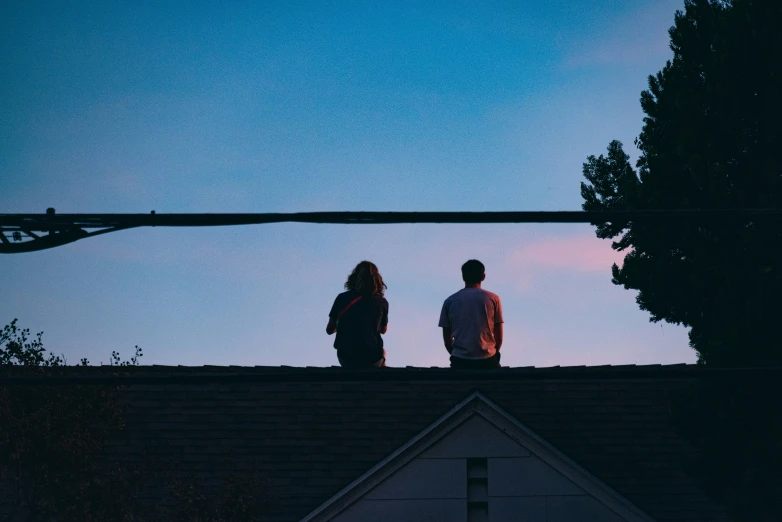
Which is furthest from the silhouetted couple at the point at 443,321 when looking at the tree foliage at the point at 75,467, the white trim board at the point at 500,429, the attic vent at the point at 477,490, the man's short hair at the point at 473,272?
the attic vent at the point at 477,490

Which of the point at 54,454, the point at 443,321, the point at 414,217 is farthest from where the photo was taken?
the point at 54,454

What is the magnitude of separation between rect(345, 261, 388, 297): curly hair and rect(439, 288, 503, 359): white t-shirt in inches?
29.4

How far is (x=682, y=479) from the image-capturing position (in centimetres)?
2380

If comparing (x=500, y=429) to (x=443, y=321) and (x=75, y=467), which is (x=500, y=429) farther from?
(x=443, y=321)

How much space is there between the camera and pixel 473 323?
30.8 feet

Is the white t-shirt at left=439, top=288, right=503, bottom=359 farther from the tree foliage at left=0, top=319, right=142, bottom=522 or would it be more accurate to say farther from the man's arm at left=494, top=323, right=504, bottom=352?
the tree foliage at left=0, top=319, right=142, bottom=522

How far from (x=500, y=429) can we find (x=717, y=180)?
10136 mm

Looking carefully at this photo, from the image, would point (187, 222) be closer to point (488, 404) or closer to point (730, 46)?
point (730, 46)

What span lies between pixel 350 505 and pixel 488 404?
4173 mm

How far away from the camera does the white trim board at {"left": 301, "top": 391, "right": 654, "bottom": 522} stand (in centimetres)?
2256

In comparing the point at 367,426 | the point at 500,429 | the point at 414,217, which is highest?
the point at 367,426

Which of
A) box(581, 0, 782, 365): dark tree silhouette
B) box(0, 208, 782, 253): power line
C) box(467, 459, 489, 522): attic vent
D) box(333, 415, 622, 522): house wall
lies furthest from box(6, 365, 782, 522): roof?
box(0, 208, 782, 253): power line

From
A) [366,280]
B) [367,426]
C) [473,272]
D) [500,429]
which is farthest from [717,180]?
[367,426]

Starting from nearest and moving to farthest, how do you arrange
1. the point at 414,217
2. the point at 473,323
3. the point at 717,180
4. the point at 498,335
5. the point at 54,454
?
the point at 414,217 → the point at 473,323 → the point at 498,335 → the point at 717,180 → the point at 54,454
